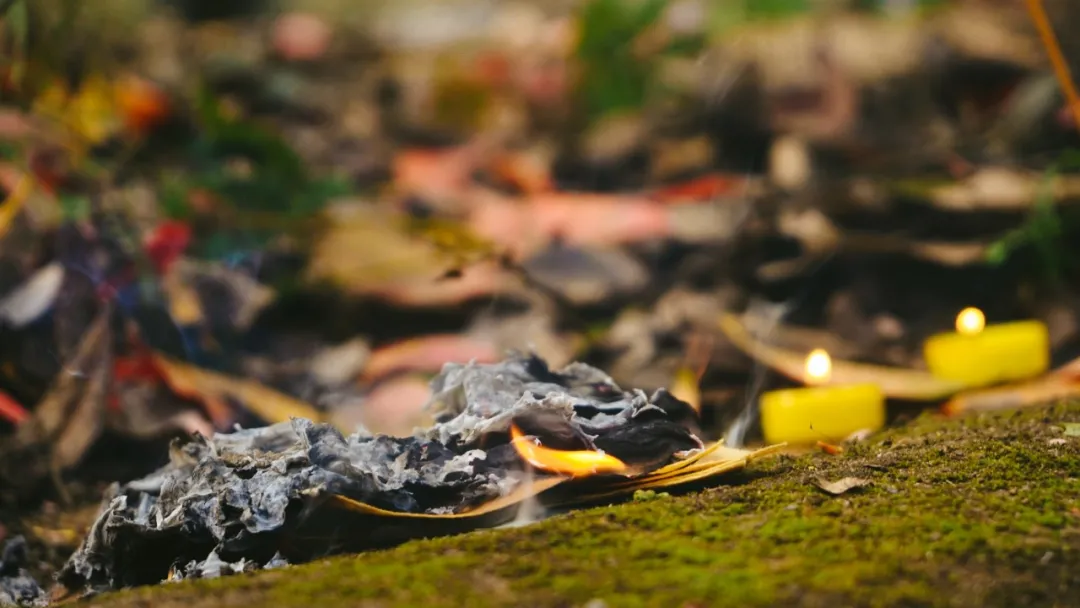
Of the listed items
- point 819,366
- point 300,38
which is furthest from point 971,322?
point 300,38

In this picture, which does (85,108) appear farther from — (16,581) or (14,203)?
(16,581)

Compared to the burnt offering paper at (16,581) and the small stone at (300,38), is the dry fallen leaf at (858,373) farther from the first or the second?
the small stone at (300,38)

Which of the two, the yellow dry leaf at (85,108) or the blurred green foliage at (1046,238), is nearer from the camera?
the blurred green foliage at (1046,238)

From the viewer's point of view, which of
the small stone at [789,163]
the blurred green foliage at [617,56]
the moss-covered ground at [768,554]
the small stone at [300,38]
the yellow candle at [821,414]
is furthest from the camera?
the small stone at [300,38]

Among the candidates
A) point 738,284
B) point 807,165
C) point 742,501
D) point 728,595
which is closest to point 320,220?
point 738,284

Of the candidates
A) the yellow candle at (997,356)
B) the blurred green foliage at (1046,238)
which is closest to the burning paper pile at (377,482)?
the yellow candle at (997,356)

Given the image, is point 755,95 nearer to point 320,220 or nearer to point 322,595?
point 320,220
